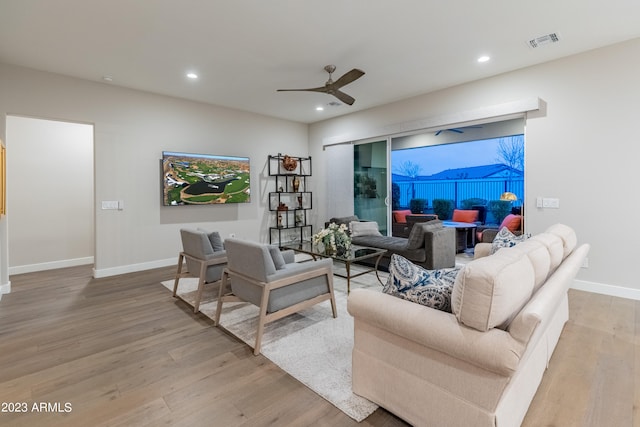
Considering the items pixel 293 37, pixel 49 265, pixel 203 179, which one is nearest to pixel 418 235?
pixel 293 37

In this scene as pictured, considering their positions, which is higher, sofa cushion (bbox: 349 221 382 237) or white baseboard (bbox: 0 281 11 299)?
sofa cushion (bbox: 349 221 382 237)

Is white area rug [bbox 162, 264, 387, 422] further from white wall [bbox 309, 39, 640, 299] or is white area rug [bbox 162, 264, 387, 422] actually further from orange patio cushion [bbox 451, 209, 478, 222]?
orange patio cushion [bbox 451, 209, 478, 222]

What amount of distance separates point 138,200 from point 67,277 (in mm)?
1547

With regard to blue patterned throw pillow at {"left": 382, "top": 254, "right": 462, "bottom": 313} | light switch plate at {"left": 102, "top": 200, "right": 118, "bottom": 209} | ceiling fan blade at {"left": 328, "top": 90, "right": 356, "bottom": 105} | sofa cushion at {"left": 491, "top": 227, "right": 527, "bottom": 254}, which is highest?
ceiling fan blade at {"left": 328, "top": 90, "right": 356, "bottom": 105}

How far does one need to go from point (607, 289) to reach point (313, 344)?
12.2 feet

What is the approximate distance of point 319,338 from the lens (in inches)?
107

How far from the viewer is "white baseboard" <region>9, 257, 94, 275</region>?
5.14 meters

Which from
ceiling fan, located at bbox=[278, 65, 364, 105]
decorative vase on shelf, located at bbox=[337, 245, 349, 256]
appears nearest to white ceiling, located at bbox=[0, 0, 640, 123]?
ceiling fan, located at bbox=[278, 65, 364, 105]

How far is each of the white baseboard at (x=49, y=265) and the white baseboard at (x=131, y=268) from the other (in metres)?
1.30

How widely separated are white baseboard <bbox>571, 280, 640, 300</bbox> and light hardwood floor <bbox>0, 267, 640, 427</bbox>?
150 millimetres

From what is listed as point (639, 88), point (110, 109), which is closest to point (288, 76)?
point (110, 109)

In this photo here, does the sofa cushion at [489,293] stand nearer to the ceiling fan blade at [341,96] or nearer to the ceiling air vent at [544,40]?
the ceiling fan blade at [341,96]

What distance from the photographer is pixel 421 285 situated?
1.74 m

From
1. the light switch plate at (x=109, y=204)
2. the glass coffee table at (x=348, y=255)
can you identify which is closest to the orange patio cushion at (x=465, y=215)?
the glass coffee table at (x=348, y=255)
